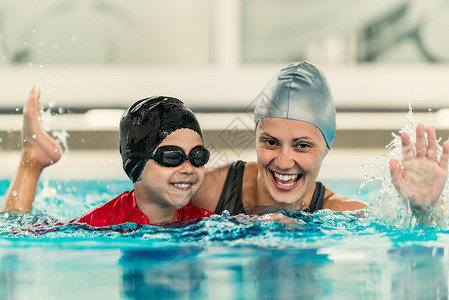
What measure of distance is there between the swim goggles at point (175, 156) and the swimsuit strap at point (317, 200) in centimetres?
81

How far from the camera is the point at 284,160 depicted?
3.11 meters

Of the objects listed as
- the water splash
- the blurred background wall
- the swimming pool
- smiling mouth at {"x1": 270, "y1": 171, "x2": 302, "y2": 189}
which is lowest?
the swimming pool

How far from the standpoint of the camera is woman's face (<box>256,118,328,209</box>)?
3152 mm

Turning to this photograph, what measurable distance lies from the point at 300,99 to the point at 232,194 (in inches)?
24.9

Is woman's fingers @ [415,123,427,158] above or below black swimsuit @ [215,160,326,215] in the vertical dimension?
above

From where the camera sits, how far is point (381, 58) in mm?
8945

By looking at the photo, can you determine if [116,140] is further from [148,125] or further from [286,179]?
[148,125]

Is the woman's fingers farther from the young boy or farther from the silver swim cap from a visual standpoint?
the young boy

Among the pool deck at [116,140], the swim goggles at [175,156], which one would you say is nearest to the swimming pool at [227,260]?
the swim goggles at [175,156]

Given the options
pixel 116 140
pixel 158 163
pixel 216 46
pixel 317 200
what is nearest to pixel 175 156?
pixel 158 163

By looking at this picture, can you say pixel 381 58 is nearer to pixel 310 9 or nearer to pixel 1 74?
pixel 310 9

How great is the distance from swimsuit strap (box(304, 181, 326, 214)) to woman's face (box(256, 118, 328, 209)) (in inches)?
9.1

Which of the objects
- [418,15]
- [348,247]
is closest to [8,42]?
[418,15]

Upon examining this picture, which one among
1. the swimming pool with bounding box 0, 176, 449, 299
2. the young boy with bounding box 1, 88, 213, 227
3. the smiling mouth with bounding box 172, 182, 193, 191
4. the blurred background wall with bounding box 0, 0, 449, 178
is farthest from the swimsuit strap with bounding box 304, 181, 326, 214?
the blurred background wall with bounding box 0, 0, 449, 178
